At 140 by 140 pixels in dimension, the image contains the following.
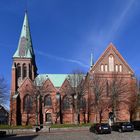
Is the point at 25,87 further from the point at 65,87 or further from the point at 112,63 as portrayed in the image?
the point at 112,63

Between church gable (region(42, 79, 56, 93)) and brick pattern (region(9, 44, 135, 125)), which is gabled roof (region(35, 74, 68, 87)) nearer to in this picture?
church gable (region(42, 79, 56, 93))

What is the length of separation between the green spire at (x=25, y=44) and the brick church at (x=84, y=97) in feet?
18.3

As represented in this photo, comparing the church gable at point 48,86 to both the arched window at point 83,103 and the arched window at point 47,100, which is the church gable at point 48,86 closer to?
the arched window at point 47,100

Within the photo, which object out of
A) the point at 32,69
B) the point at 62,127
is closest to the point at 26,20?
the point at 32,69

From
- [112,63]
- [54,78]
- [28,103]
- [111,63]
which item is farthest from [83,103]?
[54,78]

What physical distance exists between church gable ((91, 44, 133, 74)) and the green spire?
1875cm

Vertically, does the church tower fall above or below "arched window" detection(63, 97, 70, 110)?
above

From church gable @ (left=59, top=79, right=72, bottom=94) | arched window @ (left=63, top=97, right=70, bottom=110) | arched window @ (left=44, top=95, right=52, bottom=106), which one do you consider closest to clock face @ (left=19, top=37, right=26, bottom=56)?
arched window @ (left=44, top=95, right=52, bottom=106)

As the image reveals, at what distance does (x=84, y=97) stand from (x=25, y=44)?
68.9 ft

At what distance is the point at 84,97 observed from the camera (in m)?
71.9

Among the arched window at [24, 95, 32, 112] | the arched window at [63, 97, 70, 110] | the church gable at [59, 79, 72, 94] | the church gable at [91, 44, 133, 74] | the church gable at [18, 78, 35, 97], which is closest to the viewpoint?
the church gable at [91, 44, 133, 74]

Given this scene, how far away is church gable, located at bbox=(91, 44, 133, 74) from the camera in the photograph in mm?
70875

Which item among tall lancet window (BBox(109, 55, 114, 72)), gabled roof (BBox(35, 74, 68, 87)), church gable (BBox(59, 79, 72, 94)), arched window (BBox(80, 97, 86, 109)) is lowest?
arched window (BBox(80, 97, 86, 109))

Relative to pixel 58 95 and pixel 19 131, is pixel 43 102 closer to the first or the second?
pixel 58 95
